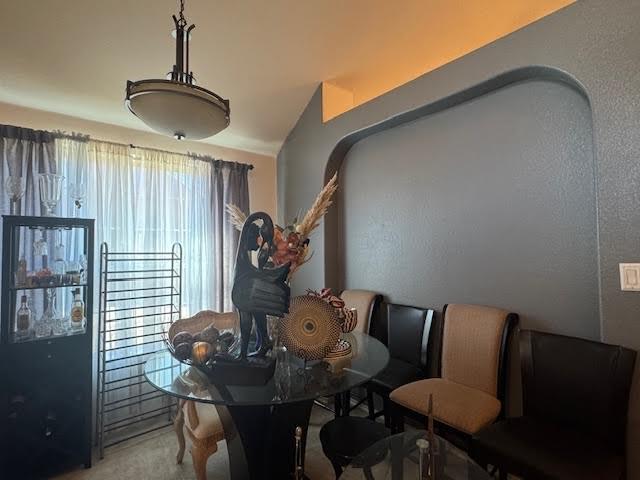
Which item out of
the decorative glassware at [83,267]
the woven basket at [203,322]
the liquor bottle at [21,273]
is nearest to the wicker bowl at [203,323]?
the woven basket at [203,322]

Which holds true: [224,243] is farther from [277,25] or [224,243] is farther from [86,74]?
[277,25]

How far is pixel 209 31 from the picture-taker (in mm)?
2172

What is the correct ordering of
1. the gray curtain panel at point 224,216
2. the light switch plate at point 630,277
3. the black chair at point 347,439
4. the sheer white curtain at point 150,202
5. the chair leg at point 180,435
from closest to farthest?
the light switch plate at point 630,277, the black chair at point 347,439, the chair leg at point 180,435, the sheer white curtain at point 150,202, the gray curtain panel at point 224,216

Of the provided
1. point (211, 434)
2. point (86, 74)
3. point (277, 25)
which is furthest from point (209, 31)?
point (211, 434)

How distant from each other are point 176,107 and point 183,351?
1.07 meters

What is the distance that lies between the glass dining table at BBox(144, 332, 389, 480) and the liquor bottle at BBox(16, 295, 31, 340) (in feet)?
3.43

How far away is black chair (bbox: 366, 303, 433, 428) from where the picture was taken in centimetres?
217

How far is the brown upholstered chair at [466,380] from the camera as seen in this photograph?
1725mm

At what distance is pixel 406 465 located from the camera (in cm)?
139

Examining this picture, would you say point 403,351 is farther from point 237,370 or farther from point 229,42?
point 229,42

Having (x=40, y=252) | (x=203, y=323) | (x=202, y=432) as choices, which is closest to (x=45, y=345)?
(x=40, y=252)

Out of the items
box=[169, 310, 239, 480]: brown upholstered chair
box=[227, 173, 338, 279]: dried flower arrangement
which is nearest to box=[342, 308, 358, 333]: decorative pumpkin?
box=[227, 173, 338, 279]: dried flower arrangement

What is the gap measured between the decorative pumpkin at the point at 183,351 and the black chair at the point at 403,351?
120cm

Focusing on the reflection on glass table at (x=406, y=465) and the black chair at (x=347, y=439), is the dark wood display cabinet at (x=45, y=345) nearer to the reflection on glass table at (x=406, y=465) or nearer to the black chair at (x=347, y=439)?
the black chair at (x=347, y=439)
